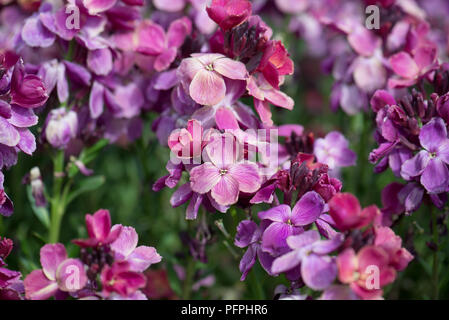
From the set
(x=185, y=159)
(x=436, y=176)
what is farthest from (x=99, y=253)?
(x=436, y=176)

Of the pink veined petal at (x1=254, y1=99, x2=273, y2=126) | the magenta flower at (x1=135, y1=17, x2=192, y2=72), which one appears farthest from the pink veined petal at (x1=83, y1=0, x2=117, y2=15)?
the pink veined petal at (x1=254, y1=99, x2=273, y2=126)

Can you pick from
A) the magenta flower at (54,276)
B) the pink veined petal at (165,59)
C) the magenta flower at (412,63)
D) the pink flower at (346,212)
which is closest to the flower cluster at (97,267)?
the magenta flower at (54,276)

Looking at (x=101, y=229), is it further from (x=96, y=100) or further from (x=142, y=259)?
(x=96, y=100)

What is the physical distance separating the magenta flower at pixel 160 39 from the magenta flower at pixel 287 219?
0.62 meters

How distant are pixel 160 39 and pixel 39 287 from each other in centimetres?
79

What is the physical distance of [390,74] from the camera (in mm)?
1819

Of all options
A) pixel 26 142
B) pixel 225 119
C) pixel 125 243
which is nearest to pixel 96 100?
pixel 26 142

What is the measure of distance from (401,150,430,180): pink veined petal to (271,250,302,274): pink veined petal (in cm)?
41

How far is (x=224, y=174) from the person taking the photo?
50.5 inches

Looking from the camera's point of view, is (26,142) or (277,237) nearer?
(277,237)

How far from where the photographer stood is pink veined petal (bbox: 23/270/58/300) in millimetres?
1224

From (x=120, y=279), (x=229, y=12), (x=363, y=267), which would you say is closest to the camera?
(x=363, y=267)

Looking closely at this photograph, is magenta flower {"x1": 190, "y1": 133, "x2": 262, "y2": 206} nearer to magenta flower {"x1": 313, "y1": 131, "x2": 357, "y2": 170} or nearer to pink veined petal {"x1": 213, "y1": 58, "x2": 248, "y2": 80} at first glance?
pink veined petal {"x1": 213, "y1": 58, "x2": 248, "y2": 80}
